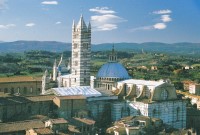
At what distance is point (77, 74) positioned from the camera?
52344mm

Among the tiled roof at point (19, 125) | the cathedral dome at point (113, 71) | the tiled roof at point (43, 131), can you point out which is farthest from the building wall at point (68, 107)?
the cathedral dome at point (113, 71)

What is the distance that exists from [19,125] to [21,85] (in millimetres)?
22487

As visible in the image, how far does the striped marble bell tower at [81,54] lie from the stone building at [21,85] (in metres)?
7.73

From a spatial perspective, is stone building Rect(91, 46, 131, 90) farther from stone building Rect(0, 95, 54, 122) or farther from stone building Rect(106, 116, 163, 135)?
stone building Rect(0, 95, 54, 122)

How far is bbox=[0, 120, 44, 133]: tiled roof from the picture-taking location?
3353 cm

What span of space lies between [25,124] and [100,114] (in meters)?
11.3

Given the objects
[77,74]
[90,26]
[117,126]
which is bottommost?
[117,126]

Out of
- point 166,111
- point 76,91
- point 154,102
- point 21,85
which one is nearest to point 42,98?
point 76,91

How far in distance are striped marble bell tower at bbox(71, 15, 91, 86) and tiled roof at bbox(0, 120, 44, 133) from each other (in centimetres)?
1687

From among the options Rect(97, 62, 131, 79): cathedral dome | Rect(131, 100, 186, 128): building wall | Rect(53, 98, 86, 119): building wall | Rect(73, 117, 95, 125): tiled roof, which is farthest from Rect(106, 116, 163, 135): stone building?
Rect(97, 62, 131, 79): cathedral dome

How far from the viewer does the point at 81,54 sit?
5194 centimetres

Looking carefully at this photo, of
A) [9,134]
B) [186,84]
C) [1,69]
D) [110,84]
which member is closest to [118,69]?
[110,84]

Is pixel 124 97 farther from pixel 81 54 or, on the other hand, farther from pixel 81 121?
pixel 81 54

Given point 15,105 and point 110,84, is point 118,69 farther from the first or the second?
point 15,105
